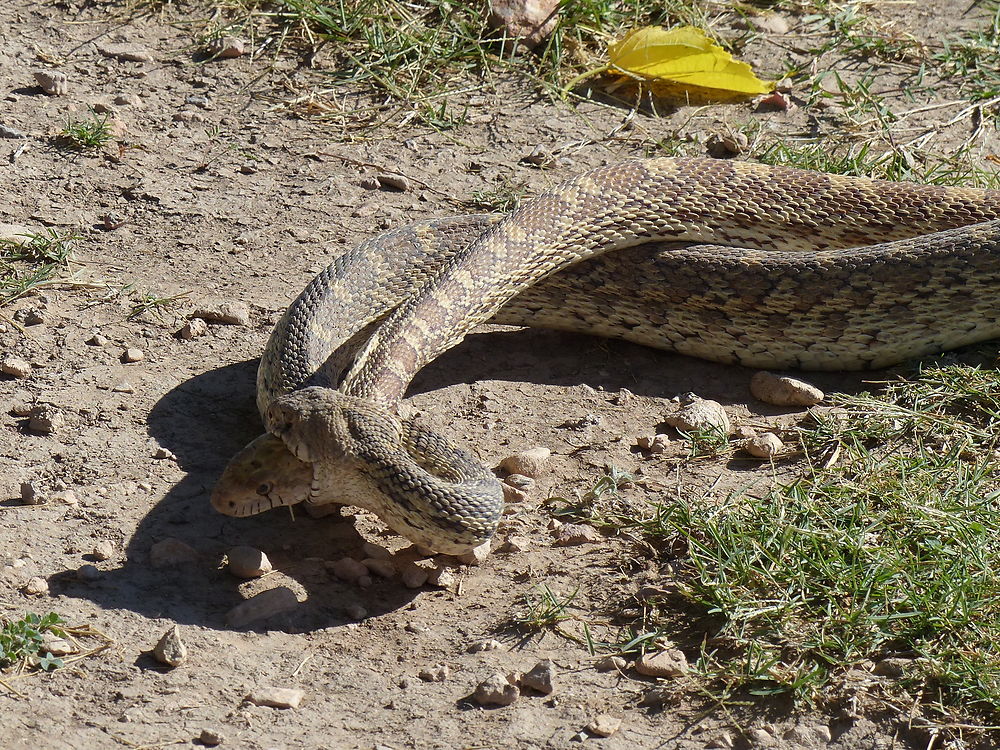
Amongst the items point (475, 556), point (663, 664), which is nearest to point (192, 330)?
Result: point (475, 556)

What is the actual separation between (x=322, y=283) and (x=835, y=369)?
277 cm

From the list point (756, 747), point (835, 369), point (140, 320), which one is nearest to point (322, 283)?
point (140, 320)

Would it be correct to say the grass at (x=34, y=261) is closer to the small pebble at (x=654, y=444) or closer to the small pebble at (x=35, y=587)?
the small pebble at (x=35, y=587)

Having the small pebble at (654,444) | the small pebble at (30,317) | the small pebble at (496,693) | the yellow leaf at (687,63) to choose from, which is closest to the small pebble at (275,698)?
the small pebble at (496,693)

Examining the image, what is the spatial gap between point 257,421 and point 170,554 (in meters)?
1.10

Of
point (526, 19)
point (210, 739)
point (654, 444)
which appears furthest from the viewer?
point (526, 19)

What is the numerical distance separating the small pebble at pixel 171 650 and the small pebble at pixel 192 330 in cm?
236

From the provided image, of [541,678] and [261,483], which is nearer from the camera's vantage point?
[541,678]

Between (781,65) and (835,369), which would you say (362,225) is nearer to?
(835,369)

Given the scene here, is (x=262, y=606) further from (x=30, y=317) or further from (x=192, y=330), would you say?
(x=30, y=317)

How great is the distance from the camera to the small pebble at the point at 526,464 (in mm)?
5770

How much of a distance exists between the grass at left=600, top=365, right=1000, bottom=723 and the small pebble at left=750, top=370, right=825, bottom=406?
0.98 ft

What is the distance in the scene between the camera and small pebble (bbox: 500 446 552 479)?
18.9ft

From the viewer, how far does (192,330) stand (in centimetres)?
656
